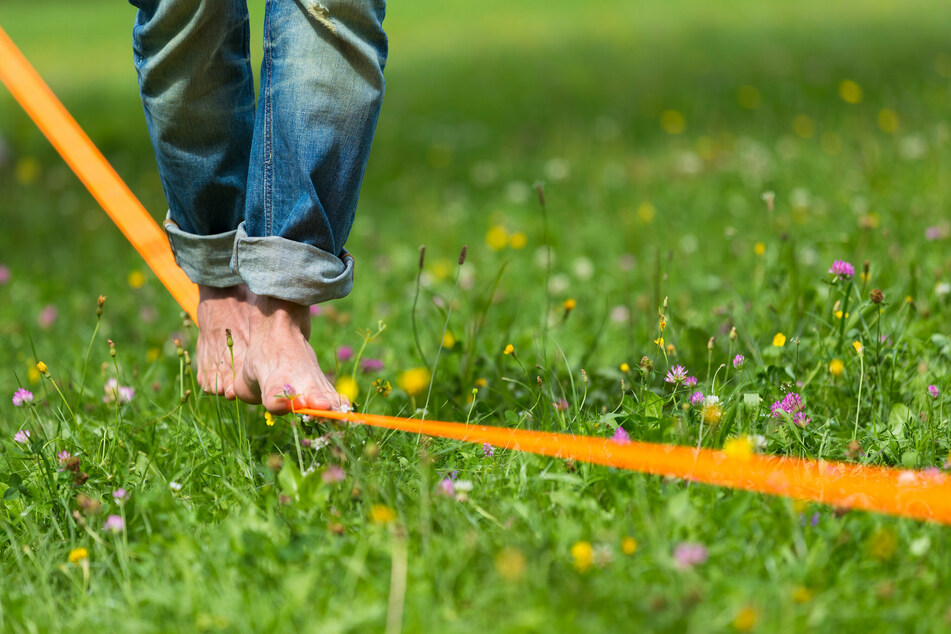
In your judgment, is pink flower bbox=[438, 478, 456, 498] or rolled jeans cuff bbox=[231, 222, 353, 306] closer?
pink flower bbox=[438, 478, 456, 498]

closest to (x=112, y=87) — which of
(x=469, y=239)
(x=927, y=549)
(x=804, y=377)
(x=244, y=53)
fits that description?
(x=469, y=239)

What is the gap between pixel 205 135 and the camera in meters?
1.78

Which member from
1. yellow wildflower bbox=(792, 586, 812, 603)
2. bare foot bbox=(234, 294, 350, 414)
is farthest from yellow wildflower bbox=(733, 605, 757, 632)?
bare foot bbox=(234, 294, 350, 414)

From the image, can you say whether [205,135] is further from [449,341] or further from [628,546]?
[628,546]

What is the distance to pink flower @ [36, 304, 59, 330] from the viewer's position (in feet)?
9.49

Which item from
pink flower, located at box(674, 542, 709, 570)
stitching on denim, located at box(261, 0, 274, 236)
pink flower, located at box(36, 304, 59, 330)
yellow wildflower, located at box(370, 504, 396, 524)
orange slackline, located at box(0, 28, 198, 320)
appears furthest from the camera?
pink flower, located at box(36, 304, 59, 330)

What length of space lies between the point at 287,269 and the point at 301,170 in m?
0.17

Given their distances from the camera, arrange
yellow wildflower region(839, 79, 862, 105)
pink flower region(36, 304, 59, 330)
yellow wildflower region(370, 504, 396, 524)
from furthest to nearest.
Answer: yellow wildflower region(839, 79, 862, 105) < pink flower region(36, 304, 59, 330) < yellow wildflower region(370, 504, 396, 524)

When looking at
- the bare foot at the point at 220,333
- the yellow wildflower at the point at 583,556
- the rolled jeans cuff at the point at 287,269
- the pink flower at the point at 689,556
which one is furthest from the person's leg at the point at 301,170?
the pink flower at the point at 689,556

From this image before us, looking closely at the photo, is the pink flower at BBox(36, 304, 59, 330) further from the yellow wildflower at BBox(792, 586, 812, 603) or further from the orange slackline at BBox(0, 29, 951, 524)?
the yellow wildflower at BBox(792, 586, 812, 603)

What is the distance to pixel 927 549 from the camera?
46.8 inches

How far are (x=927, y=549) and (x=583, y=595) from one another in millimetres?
472

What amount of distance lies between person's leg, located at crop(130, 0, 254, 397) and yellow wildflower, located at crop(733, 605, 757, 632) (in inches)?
40.9

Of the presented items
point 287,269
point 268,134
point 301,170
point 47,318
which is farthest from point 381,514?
point 47,318
